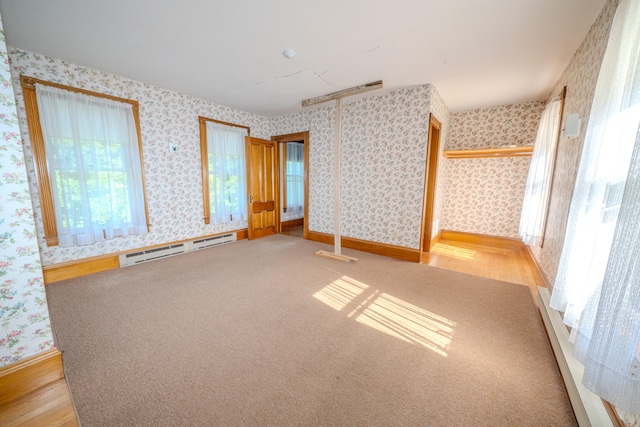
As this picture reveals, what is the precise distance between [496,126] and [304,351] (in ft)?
16.4

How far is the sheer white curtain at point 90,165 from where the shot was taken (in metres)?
2.72

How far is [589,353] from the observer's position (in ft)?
3.26

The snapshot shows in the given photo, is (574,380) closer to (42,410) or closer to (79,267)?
(42,410)

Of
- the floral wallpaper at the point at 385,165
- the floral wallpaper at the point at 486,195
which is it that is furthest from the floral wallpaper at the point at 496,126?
the floral wallpaper at the point at 385,165

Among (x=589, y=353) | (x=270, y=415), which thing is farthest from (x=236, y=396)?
(x=589, y=353)

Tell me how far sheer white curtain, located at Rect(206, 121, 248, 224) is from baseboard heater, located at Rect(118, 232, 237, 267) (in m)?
0.35

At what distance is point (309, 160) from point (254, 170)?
121 cm

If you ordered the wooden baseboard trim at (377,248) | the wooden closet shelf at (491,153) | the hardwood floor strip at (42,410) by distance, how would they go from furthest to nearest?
the wooden closet shelf at (491,153)
the wooden baseboard trim at (377,248)
the hardwood floor strip at (42,410)

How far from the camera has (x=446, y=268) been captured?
341 cm

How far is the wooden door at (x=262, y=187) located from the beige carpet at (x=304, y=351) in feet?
7.04

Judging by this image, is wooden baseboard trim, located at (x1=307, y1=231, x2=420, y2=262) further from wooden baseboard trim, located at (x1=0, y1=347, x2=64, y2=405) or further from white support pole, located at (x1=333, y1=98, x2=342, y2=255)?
wooden baseboard trim, located at (x1=0, y1=347, x2=64, y2=405)

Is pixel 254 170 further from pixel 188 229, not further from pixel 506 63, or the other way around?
pixel 506 63

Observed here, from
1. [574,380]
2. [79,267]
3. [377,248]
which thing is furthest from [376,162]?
[79,267]

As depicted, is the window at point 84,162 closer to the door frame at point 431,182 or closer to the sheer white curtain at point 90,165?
the sheer white curtain at point 90,165
